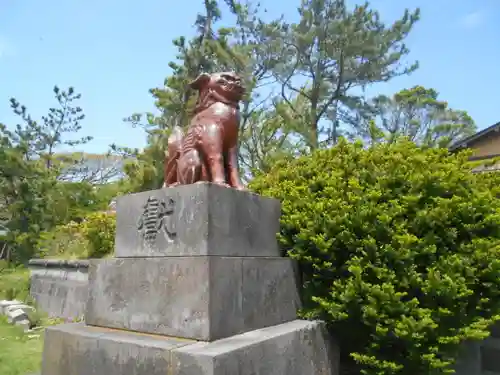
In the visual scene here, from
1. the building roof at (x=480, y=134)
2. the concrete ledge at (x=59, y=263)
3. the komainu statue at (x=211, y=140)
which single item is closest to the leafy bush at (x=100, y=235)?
the concrete ledge at (x=59, y=263)

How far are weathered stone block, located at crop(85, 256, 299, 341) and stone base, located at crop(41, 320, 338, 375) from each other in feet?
0.29

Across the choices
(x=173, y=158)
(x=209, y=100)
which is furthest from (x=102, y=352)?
(x=209, y=100)

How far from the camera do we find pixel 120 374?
289 centimetres

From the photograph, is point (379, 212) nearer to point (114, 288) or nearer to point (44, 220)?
point (114, 288)

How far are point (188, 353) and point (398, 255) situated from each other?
68.1 inches

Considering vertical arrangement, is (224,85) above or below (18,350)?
above

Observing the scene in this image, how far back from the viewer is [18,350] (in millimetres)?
4973

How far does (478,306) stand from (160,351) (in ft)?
8.40

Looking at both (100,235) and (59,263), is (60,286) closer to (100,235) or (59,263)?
(59,263)

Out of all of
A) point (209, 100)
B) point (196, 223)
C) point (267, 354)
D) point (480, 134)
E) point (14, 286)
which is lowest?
point (267, 354)

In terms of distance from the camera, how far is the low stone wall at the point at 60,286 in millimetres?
6891

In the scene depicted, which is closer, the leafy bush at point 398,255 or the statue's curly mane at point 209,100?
the leafy bush at point 398,255

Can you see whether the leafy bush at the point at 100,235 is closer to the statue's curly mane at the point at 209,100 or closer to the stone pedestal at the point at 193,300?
the stone pedestal at the point at 193,300

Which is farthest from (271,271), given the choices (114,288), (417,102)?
(417,102)
